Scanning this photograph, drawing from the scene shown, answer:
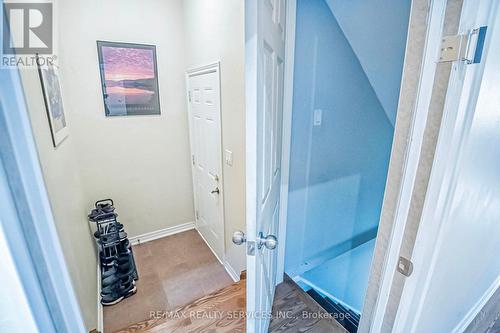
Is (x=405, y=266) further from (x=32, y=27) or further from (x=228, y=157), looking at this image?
(x=32, y=27)

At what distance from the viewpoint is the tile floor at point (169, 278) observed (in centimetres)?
201

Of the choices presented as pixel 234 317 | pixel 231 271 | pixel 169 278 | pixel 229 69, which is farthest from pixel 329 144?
pixel 169 278

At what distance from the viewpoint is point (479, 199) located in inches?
38.3

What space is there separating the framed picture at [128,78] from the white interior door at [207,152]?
1.33ft

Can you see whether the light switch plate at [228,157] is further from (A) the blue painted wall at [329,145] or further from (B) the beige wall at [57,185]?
(B) the beige wall at [57,185]

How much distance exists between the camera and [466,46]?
629 mm

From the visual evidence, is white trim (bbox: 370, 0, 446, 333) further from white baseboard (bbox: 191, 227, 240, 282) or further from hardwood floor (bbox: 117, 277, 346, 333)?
white baseboard (bbox: 191, 227, 240, 282)

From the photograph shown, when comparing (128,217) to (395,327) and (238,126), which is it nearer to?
(238,126)

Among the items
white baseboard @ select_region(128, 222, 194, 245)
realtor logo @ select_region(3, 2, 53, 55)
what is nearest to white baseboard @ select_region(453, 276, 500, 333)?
realtor logo @ select_region(3, 2, 53, 55)

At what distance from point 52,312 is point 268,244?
67 cm

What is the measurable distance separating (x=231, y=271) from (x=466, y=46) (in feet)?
7.56

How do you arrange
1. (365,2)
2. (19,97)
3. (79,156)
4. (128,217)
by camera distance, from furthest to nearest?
(128,217)
(79,156)
(365,2)
(19,97)

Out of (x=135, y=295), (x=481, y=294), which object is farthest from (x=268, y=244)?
(x=135, y=295)

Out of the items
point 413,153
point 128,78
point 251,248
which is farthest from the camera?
point 128,78
